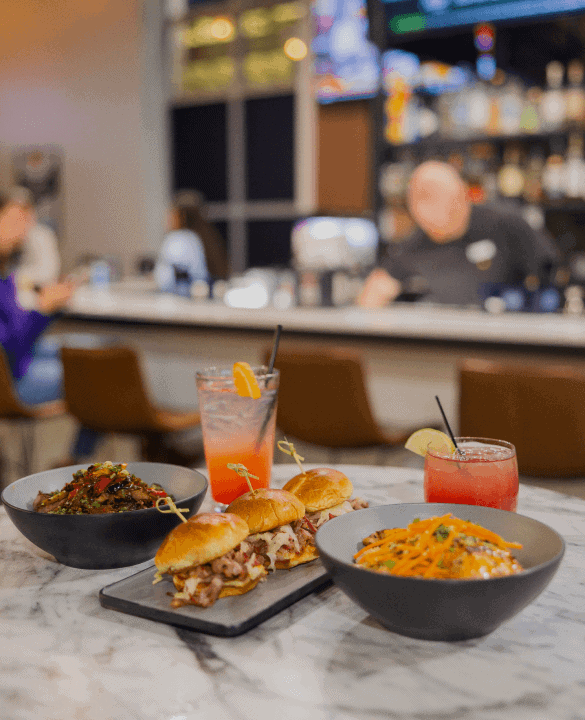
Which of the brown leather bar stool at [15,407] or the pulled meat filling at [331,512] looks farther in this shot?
the brown leather bar stool at [15,407]

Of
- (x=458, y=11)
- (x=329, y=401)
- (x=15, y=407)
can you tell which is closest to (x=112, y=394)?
(x=15, y=407)

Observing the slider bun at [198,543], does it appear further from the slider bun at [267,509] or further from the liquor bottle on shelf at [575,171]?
the liquor bottle on shelf at [575,171]

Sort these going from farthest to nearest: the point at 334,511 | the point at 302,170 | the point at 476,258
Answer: the point at 302,170 < the point at 476,258 < the point at 334,511

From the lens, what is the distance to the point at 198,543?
2.65 feet

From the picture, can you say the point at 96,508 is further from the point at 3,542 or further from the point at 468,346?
the point at 468,346

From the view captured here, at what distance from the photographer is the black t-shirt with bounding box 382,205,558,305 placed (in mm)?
4375

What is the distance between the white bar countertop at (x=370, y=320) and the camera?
2688 mm

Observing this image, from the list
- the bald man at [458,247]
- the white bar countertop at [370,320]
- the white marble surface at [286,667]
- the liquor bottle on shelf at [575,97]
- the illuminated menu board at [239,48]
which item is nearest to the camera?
the white marble surface at [286,667]

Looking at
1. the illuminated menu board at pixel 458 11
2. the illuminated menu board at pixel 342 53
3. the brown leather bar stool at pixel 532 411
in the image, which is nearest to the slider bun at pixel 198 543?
the brown leather bar stool at pixel 532 411

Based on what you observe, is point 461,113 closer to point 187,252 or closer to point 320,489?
point 187,252

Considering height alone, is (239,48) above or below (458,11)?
above

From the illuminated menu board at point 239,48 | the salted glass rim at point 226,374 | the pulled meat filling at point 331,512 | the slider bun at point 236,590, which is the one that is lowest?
the slider bun at point 236,590

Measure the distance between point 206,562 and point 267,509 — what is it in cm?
11

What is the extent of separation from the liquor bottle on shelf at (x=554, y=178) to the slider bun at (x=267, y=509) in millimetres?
4418
